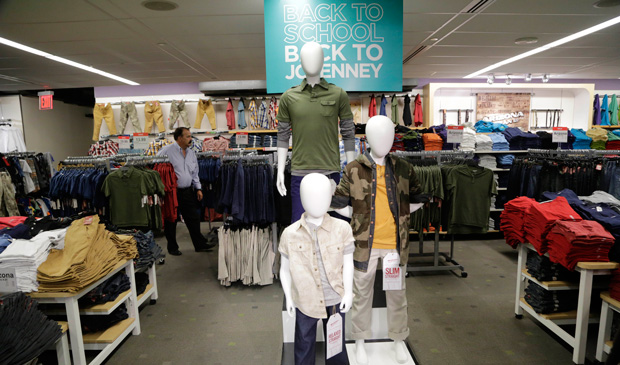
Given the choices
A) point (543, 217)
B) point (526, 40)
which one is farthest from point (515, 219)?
point (526, 40)

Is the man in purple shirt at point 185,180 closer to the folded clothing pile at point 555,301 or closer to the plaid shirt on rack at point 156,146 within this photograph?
the plaid shirt on rack at point 156,146

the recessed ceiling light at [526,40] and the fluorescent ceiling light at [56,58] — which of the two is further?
the recessed ceiling light at [526,40]

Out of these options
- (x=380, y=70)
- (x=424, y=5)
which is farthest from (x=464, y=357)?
(x=424, y=5)

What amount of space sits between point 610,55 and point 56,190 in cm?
857

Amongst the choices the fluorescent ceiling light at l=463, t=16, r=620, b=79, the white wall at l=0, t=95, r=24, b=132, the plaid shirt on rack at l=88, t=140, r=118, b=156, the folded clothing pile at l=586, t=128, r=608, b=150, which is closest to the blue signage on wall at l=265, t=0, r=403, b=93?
the fluorescent ceiling light at l=463, t=16, r=620, b=79

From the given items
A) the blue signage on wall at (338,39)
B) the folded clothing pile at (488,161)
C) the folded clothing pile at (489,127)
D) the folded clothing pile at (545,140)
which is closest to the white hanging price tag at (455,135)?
the folded clothing pile at (488,161)

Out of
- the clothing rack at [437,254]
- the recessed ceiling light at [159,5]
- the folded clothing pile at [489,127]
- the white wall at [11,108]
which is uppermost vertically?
the recessed ceiling light at [159,5]

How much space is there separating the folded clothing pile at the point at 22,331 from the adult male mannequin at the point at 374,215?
5.44 feet

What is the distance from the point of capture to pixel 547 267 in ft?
8.89

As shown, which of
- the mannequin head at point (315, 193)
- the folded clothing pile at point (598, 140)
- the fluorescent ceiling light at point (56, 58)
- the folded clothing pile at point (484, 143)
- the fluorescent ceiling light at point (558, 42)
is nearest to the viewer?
the mannequin head at point (315, 193)

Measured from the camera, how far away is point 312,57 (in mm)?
1808

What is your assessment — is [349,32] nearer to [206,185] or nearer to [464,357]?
[464,357]

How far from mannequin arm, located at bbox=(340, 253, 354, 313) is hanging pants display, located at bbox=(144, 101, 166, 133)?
732cm

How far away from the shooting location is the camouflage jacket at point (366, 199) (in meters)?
1.86
